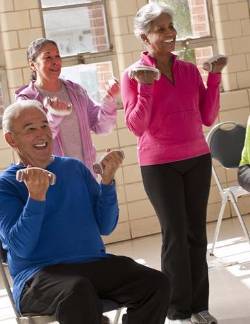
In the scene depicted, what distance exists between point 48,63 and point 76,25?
2126 mm

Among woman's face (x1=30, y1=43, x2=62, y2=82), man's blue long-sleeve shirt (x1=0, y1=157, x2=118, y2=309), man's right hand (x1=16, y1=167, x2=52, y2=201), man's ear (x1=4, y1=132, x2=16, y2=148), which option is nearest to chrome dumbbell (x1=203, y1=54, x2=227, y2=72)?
woman's face (x1=30, y1=43, x2=62, y2=82)

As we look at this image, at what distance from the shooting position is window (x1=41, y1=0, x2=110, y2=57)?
5.14 meters

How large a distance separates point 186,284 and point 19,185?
102cm

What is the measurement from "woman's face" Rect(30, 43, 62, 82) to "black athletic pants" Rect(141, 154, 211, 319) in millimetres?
625

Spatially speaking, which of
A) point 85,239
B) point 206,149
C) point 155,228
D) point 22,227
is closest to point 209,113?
point 206,149

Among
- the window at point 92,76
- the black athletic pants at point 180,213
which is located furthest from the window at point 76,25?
the black athletic pants at point 180,213

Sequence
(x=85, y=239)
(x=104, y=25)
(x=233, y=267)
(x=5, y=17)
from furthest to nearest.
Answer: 1. (x=104, y=25)
2. (x=5, y=17)
3. (x=233, y=267)
4. (x=85, y=239)

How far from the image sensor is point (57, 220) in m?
2.24

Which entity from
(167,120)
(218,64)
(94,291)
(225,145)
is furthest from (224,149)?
(94,291)

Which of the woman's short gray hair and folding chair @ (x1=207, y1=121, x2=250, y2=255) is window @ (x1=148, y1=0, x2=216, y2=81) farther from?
the woman's short gray hair

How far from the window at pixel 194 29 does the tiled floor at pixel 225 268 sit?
1.37 m

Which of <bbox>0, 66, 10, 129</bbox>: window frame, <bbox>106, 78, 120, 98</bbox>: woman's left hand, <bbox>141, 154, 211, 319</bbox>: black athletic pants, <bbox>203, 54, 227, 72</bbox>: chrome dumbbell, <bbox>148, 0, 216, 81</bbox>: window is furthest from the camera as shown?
<bbox>148, 0, 216, 81</bbox>: window

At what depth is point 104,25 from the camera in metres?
5.25

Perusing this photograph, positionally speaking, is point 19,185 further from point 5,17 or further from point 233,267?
point 5,17
